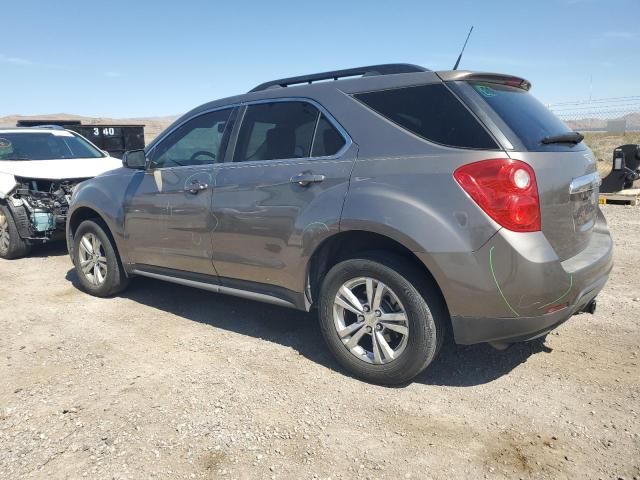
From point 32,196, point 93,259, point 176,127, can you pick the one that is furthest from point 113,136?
point 176,127

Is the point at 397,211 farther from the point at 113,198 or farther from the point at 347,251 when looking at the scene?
the point at 113,198

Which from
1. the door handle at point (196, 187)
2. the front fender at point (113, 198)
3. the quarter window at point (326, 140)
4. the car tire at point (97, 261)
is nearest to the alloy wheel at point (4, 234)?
the car tire at point (97, 261)

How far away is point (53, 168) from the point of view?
732 cm

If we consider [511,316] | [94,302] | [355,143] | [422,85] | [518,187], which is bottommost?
[94,302]

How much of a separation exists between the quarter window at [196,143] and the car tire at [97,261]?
105 cm

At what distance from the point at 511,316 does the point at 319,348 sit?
5.07ft

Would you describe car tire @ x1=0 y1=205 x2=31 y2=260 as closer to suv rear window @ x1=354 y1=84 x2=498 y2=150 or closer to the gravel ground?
the gravel ground

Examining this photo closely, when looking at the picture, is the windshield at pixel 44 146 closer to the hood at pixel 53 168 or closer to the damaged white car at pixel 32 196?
the damaged white car at pixel 32 196

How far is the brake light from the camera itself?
2797 mm

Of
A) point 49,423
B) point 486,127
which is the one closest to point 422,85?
point 486,127

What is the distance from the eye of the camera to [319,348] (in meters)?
3.97

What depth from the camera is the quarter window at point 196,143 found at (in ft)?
13.8

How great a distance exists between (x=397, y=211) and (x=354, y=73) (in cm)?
117

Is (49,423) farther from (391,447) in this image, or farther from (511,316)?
(511,316)
